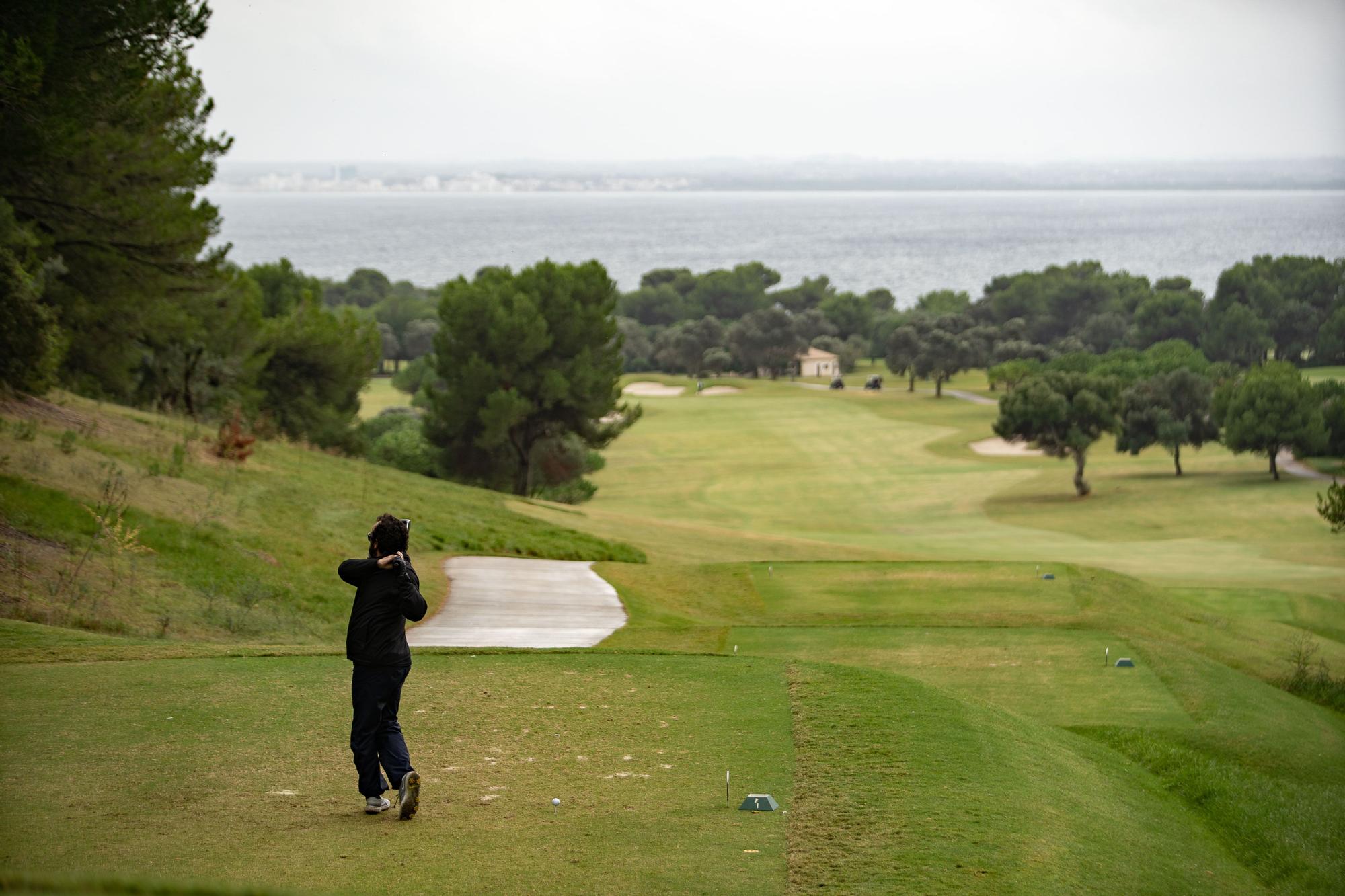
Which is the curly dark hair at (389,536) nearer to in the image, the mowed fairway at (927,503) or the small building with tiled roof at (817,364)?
the mowed fairway at (927,503)

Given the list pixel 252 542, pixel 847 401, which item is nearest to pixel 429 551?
pixel 252 542

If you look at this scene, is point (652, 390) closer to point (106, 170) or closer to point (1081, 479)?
point (1081, 479)

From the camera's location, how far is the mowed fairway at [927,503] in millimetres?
33969

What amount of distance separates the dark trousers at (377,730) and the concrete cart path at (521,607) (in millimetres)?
6448

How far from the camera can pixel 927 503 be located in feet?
→ 173

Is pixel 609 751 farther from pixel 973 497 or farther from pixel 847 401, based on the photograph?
pixel 847 401

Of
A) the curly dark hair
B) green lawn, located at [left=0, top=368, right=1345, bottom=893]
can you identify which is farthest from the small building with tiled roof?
the curly dark hair

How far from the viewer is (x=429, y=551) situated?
2252 centimetres

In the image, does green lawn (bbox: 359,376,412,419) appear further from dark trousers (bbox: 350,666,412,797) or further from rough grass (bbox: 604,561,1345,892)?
dark trousers (bbox: 350,666,412,797)

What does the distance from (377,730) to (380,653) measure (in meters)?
0.48

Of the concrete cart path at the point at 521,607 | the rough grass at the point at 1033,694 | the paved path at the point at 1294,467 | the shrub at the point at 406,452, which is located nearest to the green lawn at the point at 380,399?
the shrub at the point at 406,452

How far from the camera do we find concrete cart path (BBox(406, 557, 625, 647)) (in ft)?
52.4

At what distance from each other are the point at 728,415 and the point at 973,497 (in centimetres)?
2941

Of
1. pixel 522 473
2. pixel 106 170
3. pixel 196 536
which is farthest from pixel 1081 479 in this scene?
pixel 196 536
